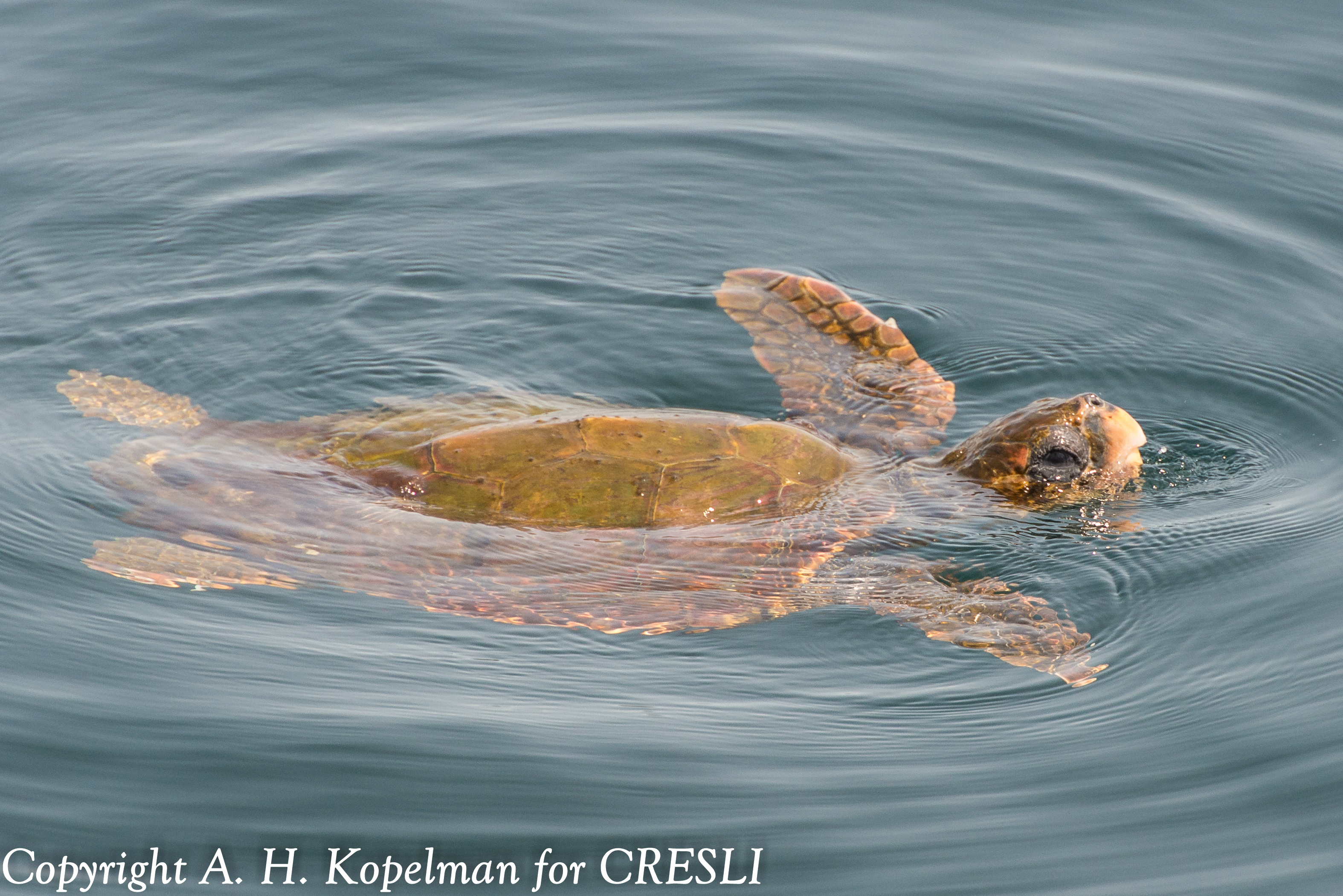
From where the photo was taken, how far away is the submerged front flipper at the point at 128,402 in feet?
22.6

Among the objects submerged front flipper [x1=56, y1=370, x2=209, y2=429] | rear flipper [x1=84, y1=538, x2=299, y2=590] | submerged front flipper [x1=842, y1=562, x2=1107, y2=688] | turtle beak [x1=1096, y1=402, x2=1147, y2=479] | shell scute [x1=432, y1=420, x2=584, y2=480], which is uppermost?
turtle beak [x1=1096, y1=402, x2=1147, y2=479]

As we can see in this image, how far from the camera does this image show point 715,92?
10969 millimetres

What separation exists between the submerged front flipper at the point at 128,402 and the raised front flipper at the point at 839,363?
3.23 metres

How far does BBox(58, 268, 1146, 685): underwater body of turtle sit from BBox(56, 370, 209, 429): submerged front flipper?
56 mm

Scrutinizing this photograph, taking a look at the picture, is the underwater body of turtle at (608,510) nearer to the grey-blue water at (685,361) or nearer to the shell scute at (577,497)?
the shell scute at (577,497)

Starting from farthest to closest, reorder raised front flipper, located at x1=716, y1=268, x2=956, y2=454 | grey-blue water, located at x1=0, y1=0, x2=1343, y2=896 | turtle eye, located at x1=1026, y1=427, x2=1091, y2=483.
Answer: raised front flipper, located at x1=716, y1=268, x2=956, y2=454 < turtle eye, located at x1=1026, y1=427, x2=1091, y2=483 < grey-blue water, located at x1=0, y1=0, x2=1343, y2=896

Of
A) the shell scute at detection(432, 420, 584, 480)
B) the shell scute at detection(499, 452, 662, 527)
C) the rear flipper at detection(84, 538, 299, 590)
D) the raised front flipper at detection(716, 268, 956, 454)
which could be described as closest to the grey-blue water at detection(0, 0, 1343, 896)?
the rear flipper at detection(84, 538, 299, 590)

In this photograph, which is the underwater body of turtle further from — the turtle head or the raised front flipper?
the raised front flipper

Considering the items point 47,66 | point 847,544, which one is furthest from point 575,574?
point 47,66

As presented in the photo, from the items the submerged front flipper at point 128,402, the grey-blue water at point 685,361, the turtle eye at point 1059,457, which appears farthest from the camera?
the submerged front flipper at point 128,402

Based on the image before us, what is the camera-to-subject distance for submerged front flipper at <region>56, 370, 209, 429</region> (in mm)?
6875

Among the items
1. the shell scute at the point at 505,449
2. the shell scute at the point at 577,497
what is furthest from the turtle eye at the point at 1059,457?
the shell scute at the point at 505,449

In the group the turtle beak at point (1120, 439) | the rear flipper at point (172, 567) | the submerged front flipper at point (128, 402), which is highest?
the turtle beak at point (1120, 439)

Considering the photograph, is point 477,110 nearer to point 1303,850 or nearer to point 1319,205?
point 1319,205
